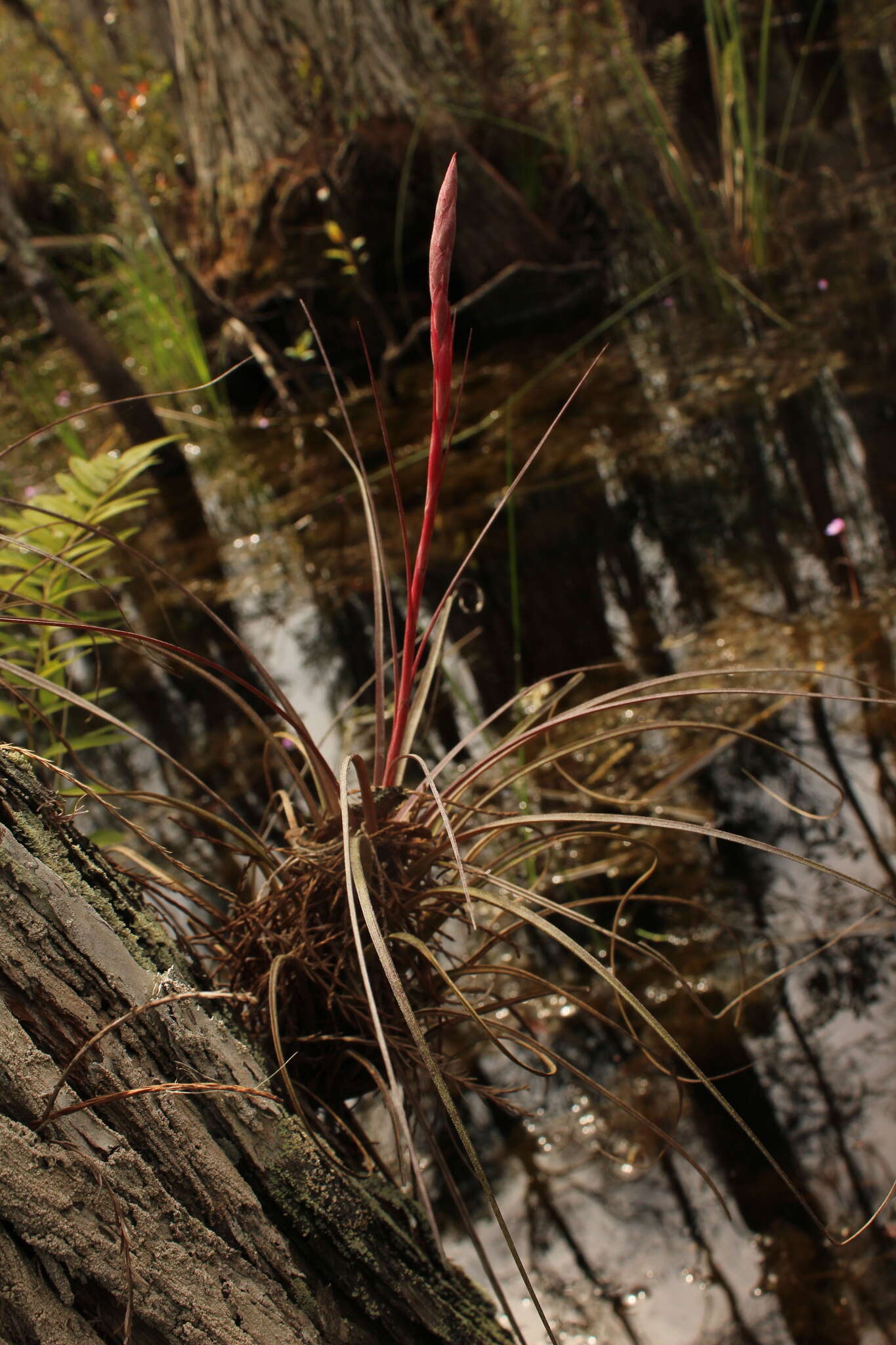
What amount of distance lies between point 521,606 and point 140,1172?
1854 mm

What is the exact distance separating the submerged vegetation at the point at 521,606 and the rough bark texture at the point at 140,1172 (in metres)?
0.07

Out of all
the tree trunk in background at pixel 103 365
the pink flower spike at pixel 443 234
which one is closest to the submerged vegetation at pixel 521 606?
the pink flower spike at pixel 443 234

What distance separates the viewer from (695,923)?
5.07 feet

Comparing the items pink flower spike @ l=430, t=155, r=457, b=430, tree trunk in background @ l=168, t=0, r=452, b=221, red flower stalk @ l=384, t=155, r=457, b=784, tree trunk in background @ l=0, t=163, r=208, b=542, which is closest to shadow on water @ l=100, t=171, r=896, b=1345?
tree trunk in background @ l=0, t=163, r=208, b=542

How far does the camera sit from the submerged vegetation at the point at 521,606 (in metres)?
1.00

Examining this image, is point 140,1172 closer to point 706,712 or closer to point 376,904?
point 376,904

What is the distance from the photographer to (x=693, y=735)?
190 centimetres

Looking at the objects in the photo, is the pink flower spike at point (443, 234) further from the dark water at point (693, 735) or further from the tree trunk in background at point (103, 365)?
the tree trunk in background at point (103, 365)

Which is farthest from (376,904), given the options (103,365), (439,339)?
(103,365)

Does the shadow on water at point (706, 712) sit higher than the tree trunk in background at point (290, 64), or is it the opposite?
the tree trunk in background at point (290, 64)

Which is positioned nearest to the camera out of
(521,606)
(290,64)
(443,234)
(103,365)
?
(443,234)

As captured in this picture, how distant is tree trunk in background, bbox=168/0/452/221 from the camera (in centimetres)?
439

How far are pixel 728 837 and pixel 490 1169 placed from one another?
0.78 meters

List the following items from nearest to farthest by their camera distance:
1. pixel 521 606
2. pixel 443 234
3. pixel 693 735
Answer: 1. pixel 443 234
2. pixel 693 735
3. pixel 521 606
